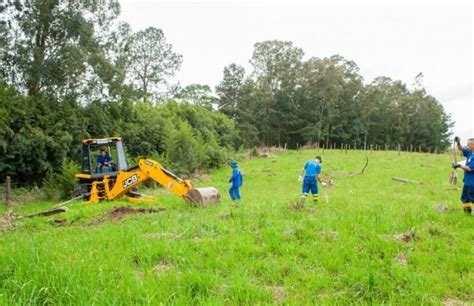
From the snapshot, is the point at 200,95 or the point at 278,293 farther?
the point at 200,95

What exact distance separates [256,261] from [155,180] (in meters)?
7.19

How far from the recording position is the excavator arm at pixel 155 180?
11.7 metres

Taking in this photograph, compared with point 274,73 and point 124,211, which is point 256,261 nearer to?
point 124,211

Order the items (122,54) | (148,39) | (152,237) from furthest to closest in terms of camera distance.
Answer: (148,39)
(122,54)
(152,237)

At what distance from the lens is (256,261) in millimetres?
5840

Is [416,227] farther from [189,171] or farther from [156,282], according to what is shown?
[189,171]

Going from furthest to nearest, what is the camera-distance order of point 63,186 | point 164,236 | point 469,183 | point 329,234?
point 63,186 < point 469,183 < point 164,236 < point 329,234

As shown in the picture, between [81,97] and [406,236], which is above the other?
[81,97]

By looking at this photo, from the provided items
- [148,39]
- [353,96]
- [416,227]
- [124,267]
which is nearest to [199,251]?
[124,267]

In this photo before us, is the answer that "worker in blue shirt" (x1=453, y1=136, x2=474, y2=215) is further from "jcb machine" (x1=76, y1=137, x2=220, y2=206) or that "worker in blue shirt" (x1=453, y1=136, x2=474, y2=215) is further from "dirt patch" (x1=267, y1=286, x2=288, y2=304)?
"jcb machine" (x1=76, y1=137, x2=220, y2=206)

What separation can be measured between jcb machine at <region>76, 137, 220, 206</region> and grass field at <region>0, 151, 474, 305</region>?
2640mm

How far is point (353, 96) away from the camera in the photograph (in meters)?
70.2

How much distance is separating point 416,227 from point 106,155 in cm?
1124

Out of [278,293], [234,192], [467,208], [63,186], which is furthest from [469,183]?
[63,186]
